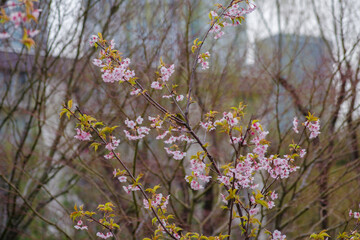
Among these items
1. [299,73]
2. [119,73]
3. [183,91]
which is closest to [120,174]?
[119,73]

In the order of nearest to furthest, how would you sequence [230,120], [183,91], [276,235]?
1. [230,120]
2. [276,235]
3. [183,91]

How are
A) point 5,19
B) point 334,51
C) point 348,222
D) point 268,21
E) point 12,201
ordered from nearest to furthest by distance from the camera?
1. point 5,19
2. point 348,222
3. point 12,201
4. point 334,51
5. point 268,21

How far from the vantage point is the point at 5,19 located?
1.55 metres

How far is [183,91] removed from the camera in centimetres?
426

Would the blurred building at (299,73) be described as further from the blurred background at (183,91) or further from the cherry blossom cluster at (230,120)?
the cherry blossom cluster at (230,120)

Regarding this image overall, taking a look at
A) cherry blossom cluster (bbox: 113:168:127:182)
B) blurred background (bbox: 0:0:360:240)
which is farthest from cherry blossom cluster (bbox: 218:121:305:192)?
blurred background (bbox: 0:0:360:240)

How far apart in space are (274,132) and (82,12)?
3.18 m

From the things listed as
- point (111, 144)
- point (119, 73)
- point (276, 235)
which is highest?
point (119, 73)

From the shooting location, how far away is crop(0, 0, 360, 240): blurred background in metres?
4.80

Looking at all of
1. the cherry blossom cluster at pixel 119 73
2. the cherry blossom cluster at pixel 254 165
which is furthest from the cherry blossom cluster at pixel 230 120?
the cherry blossom cluster at pixel 119 73

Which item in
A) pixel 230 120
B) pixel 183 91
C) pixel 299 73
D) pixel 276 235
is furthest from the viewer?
pixel 299 73

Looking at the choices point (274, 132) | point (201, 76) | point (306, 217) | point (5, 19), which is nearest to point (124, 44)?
point (201, 76)

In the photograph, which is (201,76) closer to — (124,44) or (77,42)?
(124,44)

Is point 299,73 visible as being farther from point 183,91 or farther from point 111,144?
point 111,144
